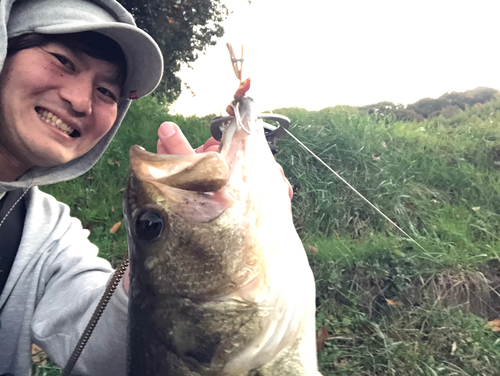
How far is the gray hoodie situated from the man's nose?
0.32 m

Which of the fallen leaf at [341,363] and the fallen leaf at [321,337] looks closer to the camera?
the fallen leaf at [341,363]

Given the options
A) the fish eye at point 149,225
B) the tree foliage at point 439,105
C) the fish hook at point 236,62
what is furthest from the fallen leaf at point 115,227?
the tree foliage at point 439,105

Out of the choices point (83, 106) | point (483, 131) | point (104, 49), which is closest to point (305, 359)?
point (83, 106)

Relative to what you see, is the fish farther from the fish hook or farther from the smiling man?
the smiling man

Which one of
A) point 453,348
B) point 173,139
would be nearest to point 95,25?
point 173,139

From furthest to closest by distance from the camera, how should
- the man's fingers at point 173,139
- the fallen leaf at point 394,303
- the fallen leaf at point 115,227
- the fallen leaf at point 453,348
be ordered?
the fallen leaf at point 115,227, the fallen leaf at point 394,303, the fallen leaf at point 453,348, the man's fingers at point 173,139

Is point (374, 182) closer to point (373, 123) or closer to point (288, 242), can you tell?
point (373, 123)

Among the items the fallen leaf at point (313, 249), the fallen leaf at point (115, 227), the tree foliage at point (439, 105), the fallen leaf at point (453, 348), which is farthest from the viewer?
the tree foliage at point (439, 105)

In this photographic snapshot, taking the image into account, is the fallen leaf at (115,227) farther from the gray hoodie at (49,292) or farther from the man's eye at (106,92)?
the man's eye at (106,92)

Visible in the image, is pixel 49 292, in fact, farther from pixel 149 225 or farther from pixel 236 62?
pixel 236 62

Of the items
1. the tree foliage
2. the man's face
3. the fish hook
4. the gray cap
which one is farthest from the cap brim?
the tree foliage

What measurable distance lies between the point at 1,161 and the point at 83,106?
0.47m

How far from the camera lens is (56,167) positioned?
1890mm

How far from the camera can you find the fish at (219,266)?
973 mm
